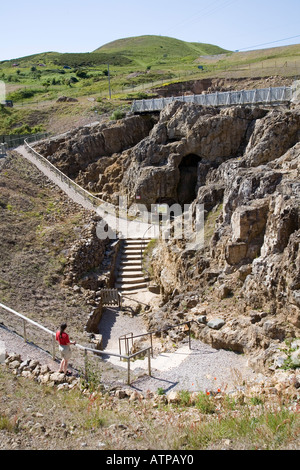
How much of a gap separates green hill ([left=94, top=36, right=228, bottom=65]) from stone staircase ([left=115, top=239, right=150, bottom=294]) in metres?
80.2

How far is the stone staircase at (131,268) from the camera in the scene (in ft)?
62.7

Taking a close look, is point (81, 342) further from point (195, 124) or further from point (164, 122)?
point (164, 122)

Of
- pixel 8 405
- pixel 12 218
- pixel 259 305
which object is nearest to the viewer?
pixel 8 405

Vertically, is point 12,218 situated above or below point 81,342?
above

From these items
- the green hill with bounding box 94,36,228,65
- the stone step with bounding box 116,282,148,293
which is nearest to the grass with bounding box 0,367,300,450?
the stone step with bounding box 116,282,148,293

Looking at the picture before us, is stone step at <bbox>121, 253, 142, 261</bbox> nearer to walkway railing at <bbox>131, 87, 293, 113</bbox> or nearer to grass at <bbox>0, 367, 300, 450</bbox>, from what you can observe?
walkway railing at <bbox>131, 87, 293, 113</bbox>

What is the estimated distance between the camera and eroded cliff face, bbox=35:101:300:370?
1032 cm

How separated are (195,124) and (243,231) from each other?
588 inches

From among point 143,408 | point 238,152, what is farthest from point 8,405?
point 238,152

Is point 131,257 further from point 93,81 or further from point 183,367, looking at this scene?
point 93,81

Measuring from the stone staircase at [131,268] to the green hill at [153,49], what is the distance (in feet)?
263

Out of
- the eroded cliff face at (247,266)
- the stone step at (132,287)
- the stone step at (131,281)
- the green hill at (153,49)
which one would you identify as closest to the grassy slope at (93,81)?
the green hill at (153,49)

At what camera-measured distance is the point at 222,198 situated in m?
17.1

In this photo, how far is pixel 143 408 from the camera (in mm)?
7445
